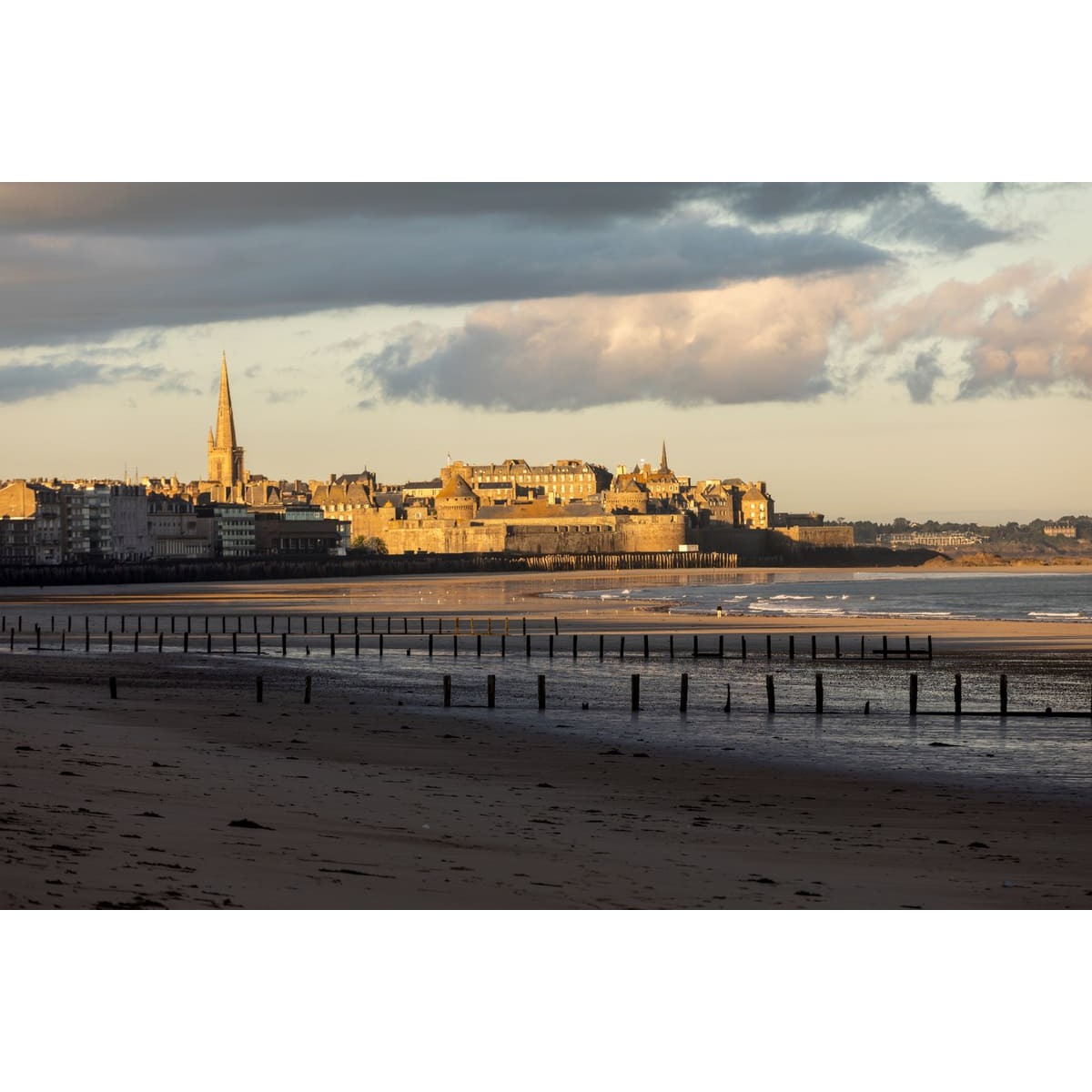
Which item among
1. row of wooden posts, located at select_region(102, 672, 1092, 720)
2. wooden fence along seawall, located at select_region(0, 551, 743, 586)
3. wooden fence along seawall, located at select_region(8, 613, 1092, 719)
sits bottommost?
wooden fence along seawall, located at select_region(0, 551, 743, 586)

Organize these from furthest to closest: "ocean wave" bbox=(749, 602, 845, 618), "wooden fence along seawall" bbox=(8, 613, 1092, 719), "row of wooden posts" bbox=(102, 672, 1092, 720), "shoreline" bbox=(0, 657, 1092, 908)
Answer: "ocean wave" bbox=(749, 602, 845, 618) < "wooden fence along seawall" bbox=(8, 613, 1092, 719) < "row of wooden posts" bbox=(102, 672, 1092, 720) < "shoreline" bbox=(0, 657, 1092, 908)

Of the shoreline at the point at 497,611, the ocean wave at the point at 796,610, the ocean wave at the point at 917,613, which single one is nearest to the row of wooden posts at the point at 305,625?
the shoreline at the point at 497,611

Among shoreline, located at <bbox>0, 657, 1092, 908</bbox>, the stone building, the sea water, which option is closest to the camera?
shoreline, located at <bbox>0, 657, 1092, 908</bbox>

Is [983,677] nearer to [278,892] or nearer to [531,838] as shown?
[531,838]

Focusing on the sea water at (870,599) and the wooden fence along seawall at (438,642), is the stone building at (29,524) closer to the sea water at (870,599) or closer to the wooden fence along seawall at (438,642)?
the sea water at (870,599)

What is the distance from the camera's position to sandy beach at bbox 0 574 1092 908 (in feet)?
36.7

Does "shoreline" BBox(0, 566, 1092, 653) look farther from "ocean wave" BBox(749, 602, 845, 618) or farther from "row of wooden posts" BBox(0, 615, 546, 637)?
"ocean wave" BBox(749, 602, 845, 618)

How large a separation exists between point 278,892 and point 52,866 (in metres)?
1.54

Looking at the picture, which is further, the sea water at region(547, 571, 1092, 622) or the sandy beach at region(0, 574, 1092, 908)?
the sea water at region(547, 571, 1092, 622)

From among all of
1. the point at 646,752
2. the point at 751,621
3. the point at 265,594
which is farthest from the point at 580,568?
the point at 646,752

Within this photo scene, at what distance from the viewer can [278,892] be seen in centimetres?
1066

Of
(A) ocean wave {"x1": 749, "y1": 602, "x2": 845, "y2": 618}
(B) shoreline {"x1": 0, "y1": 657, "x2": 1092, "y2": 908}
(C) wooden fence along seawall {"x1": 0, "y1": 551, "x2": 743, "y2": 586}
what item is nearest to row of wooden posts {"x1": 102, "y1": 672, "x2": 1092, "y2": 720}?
(B) shoreline {"x1": 0, "y1": 657, "x2": 1092, "y2": 908}

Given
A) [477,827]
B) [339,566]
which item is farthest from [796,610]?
[339,566]

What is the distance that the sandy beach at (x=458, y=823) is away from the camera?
36.7 ft
